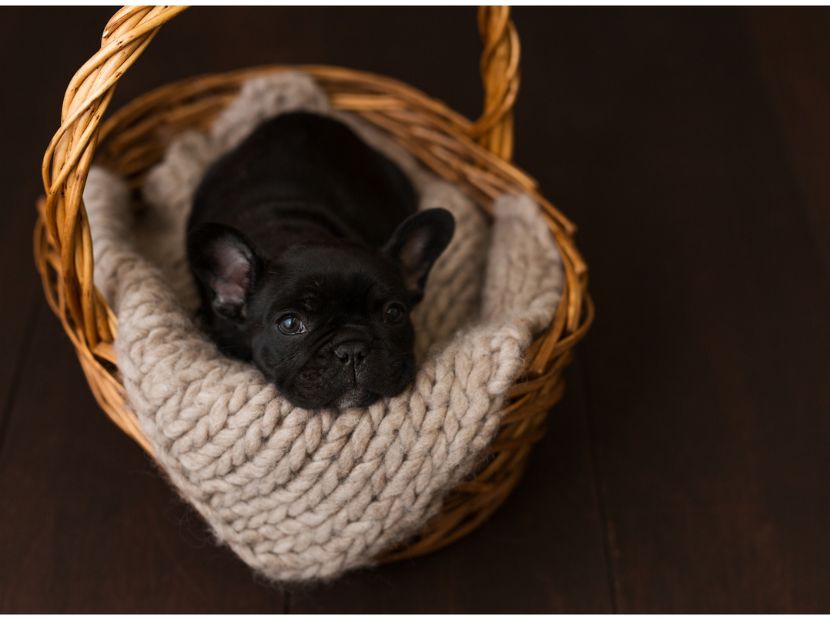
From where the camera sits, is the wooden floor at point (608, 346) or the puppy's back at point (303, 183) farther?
the puppy's back at point (303, 183)

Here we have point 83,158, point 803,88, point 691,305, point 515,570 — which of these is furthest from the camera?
point 803,88

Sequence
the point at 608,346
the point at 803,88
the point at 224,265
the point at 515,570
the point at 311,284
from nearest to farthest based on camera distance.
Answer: the point at 311,284 → the point at 224,265 → the point at 515,570 → the point at 608,346 → the point at 803,88

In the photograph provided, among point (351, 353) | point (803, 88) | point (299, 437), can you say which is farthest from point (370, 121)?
point (803, 88)

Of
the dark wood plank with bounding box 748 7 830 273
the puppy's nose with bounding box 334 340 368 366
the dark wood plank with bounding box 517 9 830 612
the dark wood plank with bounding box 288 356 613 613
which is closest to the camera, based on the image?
the puppy's nose with bounding box 334 340 368 366

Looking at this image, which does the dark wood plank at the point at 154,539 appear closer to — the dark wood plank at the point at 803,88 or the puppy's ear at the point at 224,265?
the puppy's ear at the point at 224,265

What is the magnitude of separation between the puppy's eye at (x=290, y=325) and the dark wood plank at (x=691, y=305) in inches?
31.4

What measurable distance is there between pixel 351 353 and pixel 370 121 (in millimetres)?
1080

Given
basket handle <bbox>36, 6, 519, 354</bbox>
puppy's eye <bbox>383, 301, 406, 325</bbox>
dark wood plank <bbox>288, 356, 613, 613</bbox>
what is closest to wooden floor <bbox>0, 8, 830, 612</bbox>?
dark wood plank <bbox>288, 356, 613, 613</bbox>

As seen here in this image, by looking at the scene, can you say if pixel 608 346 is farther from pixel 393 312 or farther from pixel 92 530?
pixel 92 530

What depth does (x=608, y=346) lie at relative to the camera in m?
2.51

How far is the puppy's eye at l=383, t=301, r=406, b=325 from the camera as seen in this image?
1867mm

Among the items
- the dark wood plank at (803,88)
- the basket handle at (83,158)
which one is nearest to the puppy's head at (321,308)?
the basket handle at (83,158)

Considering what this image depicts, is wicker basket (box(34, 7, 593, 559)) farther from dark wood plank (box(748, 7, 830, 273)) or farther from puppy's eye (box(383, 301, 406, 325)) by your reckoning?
dark wood plank (box(748, 7, 830, 273))

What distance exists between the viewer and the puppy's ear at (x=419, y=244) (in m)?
1.92
